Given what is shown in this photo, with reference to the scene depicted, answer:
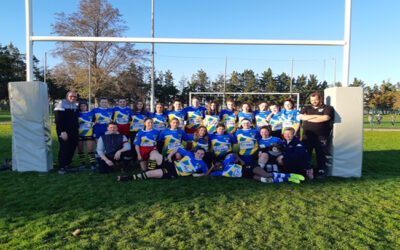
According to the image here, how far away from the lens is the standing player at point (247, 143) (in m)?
4.86

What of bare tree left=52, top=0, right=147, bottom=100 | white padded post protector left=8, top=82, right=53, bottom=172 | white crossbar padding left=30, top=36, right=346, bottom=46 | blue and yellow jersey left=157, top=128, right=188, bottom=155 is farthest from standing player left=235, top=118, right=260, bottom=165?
bare tree left=52, top=0, right=147, bottom=100

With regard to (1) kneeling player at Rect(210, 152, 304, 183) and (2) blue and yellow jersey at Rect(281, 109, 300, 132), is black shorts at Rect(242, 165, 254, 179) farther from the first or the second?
(2) blue and yellow jersey at Rect(281, 109, 300, 132)

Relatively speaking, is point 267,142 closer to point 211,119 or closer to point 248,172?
point 248,172

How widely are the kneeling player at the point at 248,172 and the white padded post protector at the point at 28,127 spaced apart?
3.38 meters

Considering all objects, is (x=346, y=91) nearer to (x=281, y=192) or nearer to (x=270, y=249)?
(x=281, y=192)

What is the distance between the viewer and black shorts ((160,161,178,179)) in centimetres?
437

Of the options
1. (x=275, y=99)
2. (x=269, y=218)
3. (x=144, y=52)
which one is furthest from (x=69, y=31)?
(x=275, y=99)

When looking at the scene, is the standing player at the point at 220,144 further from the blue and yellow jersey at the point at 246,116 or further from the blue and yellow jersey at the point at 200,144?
the blue and yellow jersey at the point at 246,116

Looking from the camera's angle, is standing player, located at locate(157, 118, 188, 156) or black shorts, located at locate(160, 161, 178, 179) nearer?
black shorts, located at locate(160, 161, 178, 179)

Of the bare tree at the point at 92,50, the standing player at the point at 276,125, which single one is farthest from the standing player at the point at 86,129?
the bare tree at the point at 92,50

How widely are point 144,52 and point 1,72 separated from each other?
1033 inches

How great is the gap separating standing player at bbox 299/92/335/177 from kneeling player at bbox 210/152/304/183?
920mm

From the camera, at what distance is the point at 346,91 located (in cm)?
467

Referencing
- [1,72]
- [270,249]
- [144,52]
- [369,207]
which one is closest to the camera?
[270,249]
